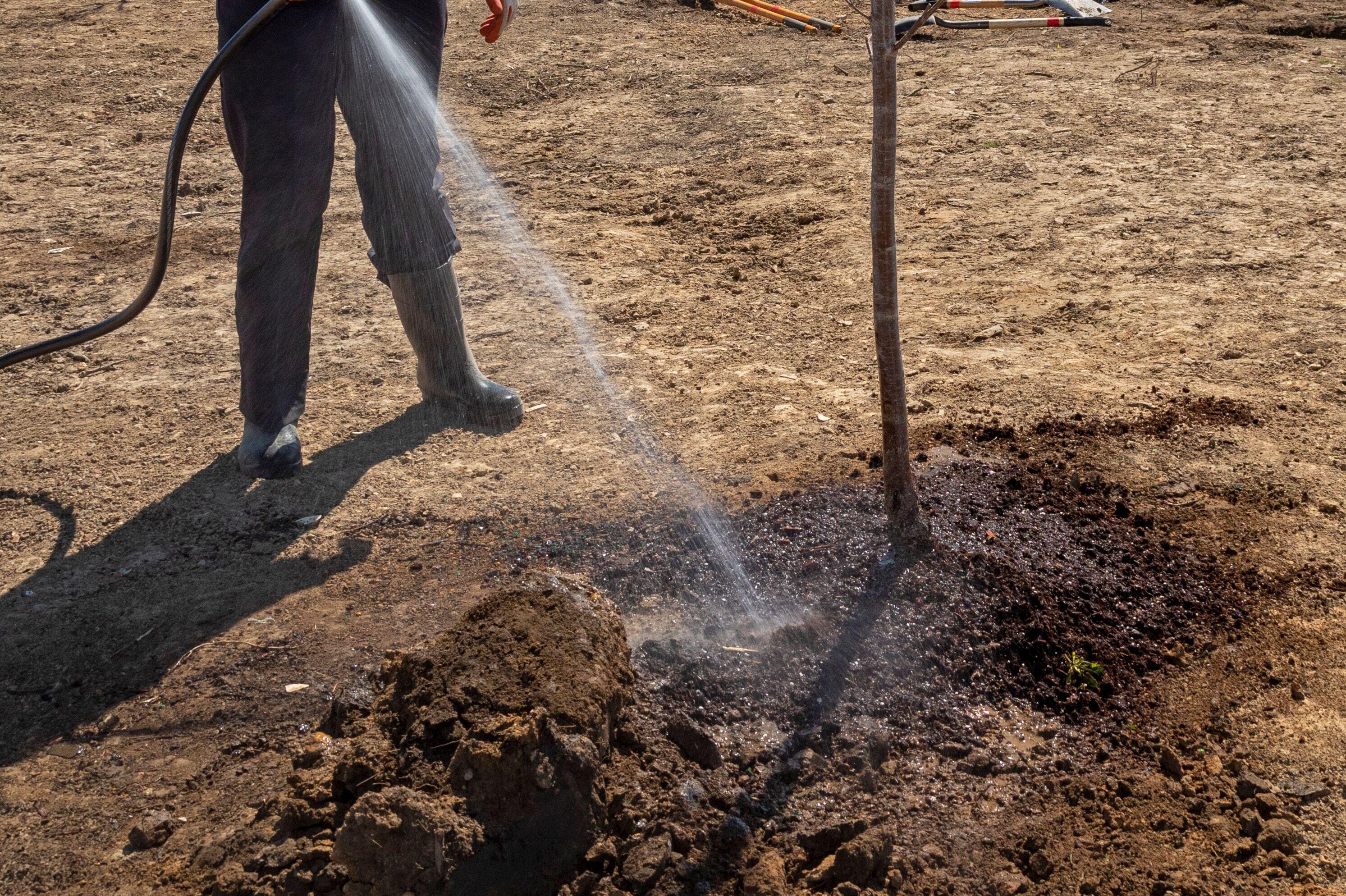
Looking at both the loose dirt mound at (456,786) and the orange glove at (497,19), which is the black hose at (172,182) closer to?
the orange glove at (497,19)

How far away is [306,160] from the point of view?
115 inches

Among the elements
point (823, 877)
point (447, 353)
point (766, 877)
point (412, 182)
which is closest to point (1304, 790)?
point (823, 877)

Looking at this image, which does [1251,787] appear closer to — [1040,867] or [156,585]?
[1040,867]

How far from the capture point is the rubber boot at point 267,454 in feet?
10.5

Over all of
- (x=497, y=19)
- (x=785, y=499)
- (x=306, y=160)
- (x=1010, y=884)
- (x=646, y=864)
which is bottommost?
(x=1010, y=884)

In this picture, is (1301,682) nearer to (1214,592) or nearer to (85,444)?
(1214,592)

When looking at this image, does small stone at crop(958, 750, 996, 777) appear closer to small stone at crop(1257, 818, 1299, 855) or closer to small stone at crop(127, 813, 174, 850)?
small stone at crop(1257, 818, 1299, 855)

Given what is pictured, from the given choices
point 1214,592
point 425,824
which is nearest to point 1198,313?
point 1214,592

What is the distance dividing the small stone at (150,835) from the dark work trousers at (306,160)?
140 centimetres

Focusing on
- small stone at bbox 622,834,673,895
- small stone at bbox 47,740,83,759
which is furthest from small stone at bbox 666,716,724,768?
small stone at bbox 47,740,83,759

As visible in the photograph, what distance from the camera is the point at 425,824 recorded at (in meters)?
1.79

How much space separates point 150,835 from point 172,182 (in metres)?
1.72

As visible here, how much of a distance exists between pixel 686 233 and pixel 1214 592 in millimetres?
2941

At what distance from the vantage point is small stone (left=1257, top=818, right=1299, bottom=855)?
2.06m
